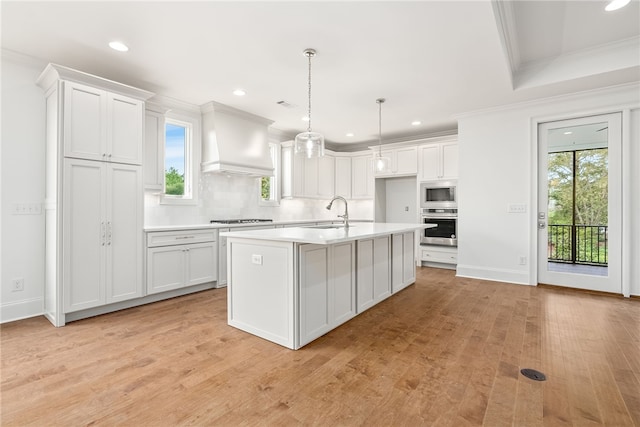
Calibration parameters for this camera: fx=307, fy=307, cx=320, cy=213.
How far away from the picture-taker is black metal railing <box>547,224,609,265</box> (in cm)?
407

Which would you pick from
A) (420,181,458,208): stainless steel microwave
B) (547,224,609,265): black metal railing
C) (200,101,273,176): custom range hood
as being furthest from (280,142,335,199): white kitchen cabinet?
(547,224,609,265): black metal railing

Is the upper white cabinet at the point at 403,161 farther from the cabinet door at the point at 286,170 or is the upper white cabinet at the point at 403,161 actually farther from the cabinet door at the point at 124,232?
the cabinet door at the point at 124,232

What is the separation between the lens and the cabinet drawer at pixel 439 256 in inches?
217

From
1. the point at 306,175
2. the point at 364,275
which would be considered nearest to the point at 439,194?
the point at 306,175

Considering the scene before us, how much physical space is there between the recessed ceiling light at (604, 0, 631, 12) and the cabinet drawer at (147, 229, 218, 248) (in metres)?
4.74

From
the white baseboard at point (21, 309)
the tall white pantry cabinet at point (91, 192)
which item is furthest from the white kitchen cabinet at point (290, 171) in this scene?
the white baseboard at point (21, 309)

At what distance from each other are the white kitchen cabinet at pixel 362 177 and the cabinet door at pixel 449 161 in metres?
1.59

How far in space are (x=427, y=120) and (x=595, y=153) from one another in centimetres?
238

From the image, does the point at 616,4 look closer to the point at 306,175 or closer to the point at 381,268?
the point at 381,268

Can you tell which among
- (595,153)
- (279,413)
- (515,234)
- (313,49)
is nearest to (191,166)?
(313,49)

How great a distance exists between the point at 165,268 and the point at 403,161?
4669mm

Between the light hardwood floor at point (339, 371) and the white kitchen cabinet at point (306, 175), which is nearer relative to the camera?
the light hardwood floor at point (339, 371)

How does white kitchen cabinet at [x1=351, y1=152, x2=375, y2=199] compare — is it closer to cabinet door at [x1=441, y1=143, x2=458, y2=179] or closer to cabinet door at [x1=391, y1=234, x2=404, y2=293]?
cabinet door at [x1=441, y1=143, x2=458, y2=179]

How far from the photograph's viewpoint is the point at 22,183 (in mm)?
3105
